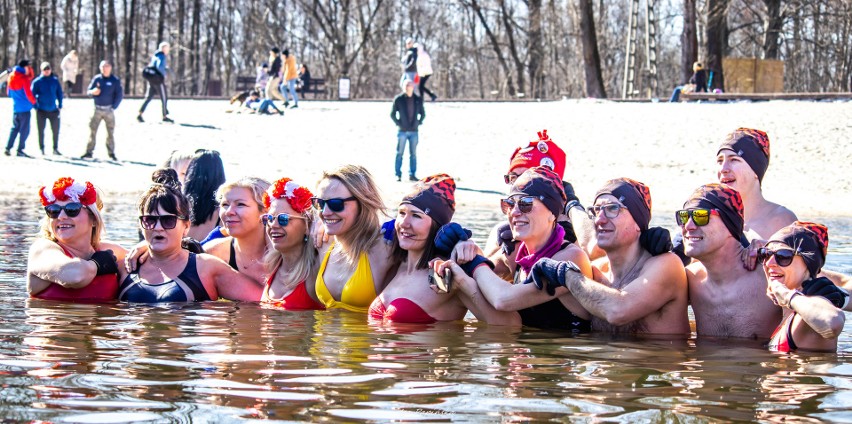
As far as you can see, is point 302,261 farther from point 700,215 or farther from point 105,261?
point 700,215

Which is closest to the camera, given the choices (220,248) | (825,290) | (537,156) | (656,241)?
(825,290)

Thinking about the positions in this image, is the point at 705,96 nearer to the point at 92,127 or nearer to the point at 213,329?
the point at 92,127

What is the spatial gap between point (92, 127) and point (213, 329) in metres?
18.2

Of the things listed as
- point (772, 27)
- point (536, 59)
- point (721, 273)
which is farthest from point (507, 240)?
point (536, 59)

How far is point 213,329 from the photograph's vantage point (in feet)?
25.0

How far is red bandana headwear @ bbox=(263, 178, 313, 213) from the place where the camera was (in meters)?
8.17

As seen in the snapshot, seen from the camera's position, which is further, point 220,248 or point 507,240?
point 220,248

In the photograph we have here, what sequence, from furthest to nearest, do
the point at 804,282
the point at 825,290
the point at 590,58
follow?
the point at 590,58
the point at 804,282
the point at 825,290

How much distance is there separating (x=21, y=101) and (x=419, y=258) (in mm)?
18703

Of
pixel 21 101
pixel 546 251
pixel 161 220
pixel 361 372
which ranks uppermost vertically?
pixel 21 101

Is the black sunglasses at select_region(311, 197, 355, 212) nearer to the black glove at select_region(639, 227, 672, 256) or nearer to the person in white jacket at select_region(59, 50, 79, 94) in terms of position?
the black glove at select_region(639, 227, 672, 256)

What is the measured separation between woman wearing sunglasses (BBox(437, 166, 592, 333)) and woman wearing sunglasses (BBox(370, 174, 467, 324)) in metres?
0.28

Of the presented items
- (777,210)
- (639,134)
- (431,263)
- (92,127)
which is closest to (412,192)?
(431,263)

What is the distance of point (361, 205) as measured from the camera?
792 cm
